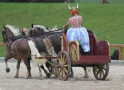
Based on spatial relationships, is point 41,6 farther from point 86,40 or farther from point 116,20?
point 86,40

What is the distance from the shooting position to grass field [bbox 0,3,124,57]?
78.8 feet

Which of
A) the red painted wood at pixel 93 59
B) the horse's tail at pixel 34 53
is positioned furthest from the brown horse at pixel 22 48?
the red painted wood at pixel 93 59

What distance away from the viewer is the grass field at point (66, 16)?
24.0 metres

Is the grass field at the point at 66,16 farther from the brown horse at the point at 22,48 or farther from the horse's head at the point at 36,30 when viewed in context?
the brown horse at the point at 22,48

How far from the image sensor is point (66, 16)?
2692 cm

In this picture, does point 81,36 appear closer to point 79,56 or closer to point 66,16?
point 79,56

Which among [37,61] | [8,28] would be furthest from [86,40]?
[8,28]

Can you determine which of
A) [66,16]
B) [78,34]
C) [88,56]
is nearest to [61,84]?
[88,56]

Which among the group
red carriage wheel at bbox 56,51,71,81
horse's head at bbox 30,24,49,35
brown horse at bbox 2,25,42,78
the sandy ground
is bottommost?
the sandy ground

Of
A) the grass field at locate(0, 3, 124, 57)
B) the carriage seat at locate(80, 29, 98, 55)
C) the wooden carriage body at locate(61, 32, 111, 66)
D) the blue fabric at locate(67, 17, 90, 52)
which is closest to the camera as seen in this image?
the wooden carriage body at locate(61, 32, 111, 66)

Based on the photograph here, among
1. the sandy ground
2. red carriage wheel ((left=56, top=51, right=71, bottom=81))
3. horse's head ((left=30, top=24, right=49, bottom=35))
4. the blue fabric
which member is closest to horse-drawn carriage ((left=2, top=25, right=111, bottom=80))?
red carriage wheel ((left=56, top=51, right=71, bottom=81))

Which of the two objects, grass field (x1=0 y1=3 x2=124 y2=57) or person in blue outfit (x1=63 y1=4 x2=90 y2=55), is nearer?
person in blue outfit (x1=63 y1=4 x2=90 y2=55)

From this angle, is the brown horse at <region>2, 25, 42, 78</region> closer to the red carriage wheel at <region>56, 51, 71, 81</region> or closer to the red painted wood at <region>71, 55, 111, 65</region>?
the red carriage wheel at <region>56, 51, 71, 81</region>

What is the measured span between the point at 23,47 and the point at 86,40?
2150mm
